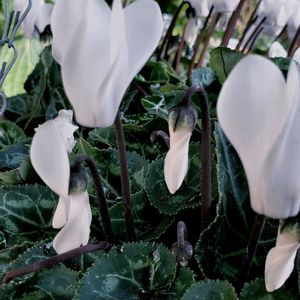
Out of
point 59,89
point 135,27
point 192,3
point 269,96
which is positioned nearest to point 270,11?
point 192,3

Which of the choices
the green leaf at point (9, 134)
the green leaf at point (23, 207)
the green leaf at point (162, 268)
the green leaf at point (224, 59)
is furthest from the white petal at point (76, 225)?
the green leaf at point (9, 134)

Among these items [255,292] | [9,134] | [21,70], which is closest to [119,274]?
[255,292]

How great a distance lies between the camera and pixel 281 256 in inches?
23.9

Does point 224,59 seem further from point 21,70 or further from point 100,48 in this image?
point 21,70

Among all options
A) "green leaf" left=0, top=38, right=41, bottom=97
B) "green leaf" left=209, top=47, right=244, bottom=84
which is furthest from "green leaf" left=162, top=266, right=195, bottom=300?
"green leaf" left=0, top=38, right=41, bottom=97

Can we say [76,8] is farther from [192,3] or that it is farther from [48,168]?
[192,3]

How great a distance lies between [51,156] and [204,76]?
1.72 ft

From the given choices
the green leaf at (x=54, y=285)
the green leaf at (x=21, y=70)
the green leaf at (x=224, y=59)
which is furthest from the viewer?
the green leaf at (x=21, y=70)

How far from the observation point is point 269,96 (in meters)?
0.52

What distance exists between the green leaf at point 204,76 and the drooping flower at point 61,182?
1.56 feet

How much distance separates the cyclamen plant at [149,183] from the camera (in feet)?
1.81

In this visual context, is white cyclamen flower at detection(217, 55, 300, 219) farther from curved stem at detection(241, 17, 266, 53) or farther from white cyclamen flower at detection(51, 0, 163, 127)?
curved stem at detection(241, 17, 266, 53)

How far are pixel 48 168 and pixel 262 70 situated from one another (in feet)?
0.75

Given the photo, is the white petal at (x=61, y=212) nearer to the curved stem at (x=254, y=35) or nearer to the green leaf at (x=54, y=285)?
the green leaf at (x=54, y=285)
